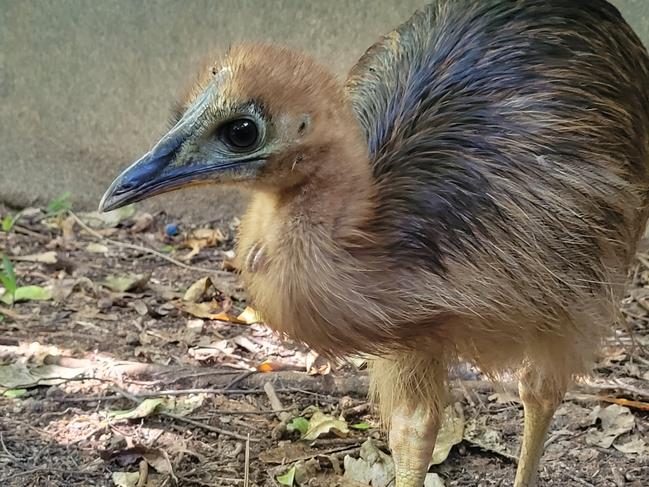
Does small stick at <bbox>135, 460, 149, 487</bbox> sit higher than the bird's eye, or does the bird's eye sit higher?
the bird's eye

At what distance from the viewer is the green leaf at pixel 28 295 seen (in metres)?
3.30

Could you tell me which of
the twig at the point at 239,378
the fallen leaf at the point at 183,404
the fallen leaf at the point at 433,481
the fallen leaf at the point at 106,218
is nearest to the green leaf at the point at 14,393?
the fallen leaf at the point at 183,404

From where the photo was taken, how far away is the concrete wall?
3924 mm

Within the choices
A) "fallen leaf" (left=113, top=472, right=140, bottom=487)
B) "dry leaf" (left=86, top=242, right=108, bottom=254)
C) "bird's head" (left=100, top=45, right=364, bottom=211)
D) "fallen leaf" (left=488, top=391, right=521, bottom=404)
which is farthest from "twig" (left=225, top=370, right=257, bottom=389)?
"bird's head" (left=100, top=45, right=364, bottom=211)

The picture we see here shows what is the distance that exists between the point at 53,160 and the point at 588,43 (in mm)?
2900

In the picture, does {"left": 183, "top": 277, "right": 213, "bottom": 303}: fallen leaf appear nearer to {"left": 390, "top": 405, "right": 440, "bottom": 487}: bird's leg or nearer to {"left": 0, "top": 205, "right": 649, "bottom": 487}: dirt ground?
{"left": 0, "top": 205, "right": 649, "bottom": 487}: dirt ground

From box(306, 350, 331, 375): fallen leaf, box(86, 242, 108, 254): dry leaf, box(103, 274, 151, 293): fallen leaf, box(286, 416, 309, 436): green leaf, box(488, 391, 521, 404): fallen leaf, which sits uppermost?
box(86, 242, 108, 254): dry leaf

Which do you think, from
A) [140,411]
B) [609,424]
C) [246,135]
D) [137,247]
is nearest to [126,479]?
[140,411]

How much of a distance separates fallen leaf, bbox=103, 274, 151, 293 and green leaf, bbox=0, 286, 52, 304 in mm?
234

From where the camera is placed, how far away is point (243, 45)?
172cm

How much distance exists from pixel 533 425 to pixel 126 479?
111 cm

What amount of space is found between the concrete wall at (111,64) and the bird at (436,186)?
1.68 m

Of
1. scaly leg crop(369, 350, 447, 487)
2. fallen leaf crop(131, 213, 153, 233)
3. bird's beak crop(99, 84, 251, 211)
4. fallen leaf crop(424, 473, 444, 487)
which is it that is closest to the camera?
bird's beak crop(99, 84, 251, 211)

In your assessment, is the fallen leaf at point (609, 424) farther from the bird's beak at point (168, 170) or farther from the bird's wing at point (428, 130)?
the bird's beak at point (168, 170)
